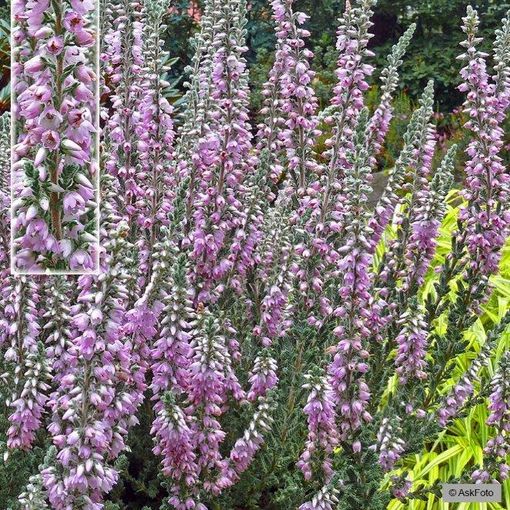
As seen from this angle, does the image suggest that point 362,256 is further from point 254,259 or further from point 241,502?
point 241,502

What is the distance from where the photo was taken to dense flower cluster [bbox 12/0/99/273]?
1862 mm

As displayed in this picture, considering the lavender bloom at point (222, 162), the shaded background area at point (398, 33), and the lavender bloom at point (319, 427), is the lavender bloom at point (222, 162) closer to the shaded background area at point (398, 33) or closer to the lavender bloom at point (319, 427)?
the lavender bloom at point (319, 427)

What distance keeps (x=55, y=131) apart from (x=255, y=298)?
74.4 inches

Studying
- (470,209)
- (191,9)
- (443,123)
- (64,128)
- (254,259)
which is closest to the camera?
(64,128)

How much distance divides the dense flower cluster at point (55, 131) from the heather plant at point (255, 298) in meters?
0.41

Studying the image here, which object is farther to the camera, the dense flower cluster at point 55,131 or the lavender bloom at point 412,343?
the lavender bloom at point 412,343

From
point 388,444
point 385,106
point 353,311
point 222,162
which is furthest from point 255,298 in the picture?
point 385,106

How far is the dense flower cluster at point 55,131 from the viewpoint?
1862 millimetres

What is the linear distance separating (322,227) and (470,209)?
0.85 meters

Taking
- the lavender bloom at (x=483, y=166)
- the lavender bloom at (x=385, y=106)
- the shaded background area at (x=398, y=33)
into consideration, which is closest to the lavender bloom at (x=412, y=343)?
the lavender bloom at (x=483, y=166)

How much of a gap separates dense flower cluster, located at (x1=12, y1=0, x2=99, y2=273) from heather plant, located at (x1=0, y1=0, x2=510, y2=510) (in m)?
0.41

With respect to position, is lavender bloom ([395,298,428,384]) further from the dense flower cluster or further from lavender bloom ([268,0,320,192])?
the dense flower cluster

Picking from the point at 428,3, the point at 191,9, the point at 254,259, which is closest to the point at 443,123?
the point at 428,3

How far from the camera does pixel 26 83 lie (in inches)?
76.4
